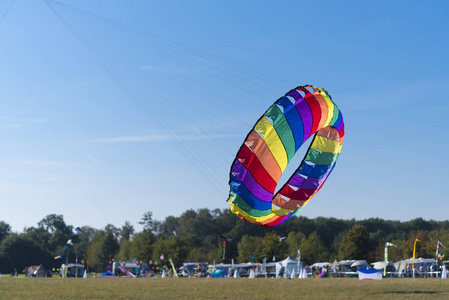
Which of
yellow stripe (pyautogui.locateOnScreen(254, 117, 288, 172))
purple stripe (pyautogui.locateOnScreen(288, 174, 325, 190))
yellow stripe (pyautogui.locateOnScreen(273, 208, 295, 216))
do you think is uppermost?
yellow stripe (pyautogui.locateOnScreen(254, 117, 288, 172))

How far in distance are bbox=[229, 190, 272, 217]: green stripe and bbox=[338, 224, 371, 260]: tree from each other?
4858cm

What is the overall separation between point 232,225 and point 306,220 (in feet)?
50.0

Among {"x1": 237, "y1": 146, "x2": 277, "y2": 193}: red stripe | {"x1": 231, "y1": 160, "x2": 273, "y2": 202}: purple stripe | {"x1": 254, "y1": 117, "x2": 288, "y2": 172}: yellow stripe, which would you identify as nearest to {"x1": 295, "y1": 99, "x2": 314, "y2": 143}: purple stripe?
{"x1": 254, "y1": 117, "x2": 288, "y2": 172}: yellow stripe

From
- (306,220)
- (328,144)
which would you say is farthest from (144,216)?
(328,144)

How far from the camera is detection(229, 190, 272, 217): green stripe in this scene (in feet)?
45.9

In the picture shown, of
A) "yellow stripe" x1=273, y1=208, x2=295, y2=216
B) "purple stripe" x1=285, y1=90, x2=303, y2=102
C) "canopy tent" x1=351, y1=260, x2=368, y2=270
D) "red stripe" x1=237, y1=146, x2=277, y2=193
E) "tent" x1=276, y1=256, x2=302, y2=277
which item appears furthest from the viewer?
"canopy tent" x1=351, y1=260, x2=368, y2=270

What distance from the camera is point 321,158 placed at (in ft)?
57.6

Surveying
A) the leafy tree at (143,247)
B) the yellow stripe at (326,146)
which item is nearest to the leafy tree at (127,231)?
the leafy tree at (143,247)

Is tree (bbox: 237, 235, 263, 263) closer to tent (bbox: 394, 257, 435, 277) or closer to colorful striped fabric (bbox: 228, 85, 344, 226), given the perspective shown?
tent (bbox: 394, 257, 435, 277)

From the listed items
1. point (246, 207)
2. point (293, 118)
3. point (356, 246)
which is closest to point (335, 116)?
point (293, 118)

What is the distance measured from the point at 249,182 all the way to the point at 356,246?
50.8 meters

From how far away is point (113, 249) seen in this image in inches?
3482

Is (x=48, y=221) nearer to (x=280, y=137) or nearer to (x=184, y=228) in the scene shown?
(x=184, y=228)

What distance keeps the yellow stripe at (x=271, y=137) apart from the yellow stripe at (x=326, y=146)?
3890 mm
